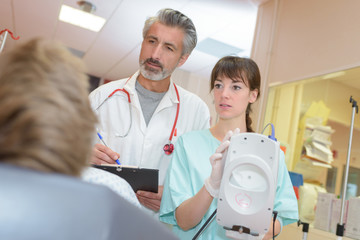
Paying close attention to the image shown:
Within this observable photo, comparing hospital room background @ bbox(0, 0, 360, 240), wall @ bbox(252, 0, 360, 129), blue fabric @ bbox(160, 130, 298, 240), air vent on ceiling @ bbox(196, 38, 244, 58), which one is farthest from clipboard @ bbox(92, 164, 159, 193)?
air vent on ceiling @ bbox(196, 38, 244, 58)

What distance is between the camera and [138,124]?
1.81 m

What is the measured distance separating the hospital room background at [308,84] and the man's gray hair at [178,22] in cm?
102

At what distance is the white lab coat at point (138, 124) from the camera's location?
1771 mm

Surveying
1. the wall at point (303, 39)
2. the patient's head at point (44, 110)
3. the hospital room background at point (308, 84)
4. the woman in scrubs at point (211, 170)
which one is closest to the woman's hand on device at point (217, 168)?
the woman in scrubs at point (211, 170)

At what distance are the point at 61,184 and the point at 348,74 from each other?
2443mm

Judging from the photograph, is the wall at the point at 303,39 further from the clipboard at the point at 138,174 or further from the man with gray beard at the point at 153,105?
the clipboard at the point at 138,174

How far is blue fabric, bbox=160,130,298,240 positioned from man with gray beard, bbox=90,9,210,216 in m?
0.33

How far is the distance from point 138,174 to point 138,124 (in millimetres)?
538

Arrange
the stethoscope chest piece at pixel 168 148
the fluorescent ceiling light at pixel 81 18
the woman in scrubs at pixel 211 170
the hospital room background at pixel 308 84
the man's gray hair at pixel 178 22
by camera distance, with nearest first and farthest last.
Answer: the woman in scrubs at pixel 211 170, the stethoscope chest piece at pixel 168 148, the man's gray hair at pixel 178 22, the hospital room background at pixel 308 84, the fluorescent ceiling light at pixel 81 18

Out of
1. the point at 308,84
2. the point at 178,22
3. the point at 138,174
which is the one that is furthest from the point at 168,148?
the point at 308,84

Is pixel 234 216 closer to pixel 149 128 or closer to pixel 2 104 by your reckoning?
pixel 2 104

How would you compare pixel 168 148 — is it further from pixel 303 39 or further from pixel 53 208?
pixel 303 39

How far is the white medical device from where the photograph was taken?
0.96m

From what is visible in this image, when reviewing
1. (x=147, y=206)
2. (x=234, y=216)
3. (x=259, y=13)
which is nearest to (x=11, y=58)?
(x=234, y=216)
